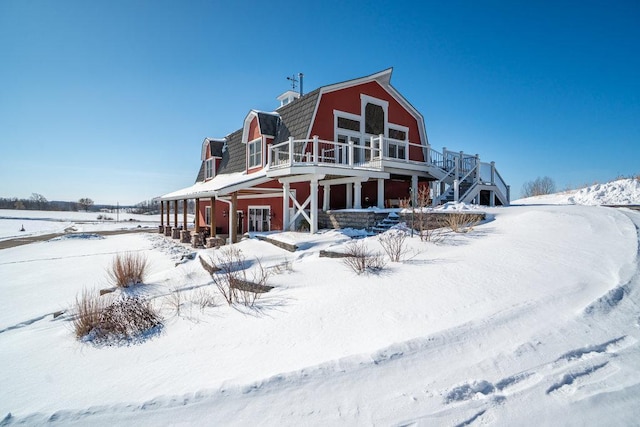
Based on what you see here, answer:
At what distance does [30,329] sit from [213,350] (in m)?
5.03

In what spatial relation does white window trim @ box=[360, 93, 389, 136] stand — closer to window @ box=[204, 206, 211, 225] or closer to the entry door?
the entry door

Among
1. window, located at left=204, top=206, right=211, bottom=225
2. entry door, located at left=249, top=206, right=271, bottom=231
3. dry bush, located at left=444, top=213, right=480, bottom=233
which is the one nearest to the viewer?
dry bush, located at left=444, top=213, right=480, bottom=233

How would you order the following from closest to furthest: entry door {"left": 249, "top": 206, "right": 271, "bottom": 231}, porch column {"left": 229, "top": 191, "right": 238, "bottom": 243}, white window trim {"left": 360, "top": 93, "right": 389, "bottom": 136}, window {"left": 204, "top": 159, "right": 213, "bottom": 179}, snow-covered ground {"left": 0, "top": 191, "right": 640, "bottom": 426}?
snow-covered ground {"left": 0, "top": 191, "right": 640, "bottom": 426} < porch column {"left": 229, "top": 191, "right": 238, "bottom": 243} < white window trim {"left": 360, "top": 93, "right": 389, "bottom": 136} < entry door {"left": 249, "top": 206, "right": 271, "bottom": 231} < window {"left": 204, "top": 159, "right": 213, "bottom": 179}

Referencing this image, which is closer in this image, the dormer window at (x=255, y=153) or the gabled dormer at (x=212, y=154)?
the dormer window at (x=255, y=153)

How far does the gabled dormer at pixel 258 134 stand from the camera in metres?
15.3

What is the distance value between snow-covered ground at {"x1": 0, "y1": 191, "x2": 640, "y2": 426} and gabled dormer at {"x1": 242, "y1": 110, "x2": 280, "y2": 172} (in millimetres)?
10972

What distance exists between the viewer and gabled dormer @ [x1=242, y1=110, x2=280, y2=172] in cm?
1528

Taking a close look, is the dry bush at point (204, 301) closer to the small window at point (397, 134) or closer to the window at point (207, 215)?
the small window at point (397, 134)

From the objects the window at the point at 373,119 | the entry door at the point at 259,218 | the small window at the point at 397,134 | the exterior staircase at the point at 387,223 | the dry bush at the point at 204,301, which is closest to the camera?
the dry bush at the point at 204,301

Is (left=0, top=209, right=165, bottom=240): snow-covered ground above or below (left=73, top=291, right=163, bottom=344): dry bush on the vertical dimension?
above

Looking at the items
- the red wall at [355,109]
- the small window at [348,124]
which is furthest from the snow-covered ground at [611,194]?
the small window at [348,124]

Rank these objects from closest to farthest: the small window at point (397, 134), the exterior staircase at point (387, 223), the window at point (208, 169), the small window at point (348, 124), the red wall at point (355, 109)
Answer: the exterior staircase at point (387, 223) < the red wall at point (355, 109) < the small window at point (348, 124) < the small window at point (397, 134) < the window at point (208, 169)

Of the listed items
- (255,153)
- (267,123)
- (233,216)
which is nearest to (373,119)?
(267,123)

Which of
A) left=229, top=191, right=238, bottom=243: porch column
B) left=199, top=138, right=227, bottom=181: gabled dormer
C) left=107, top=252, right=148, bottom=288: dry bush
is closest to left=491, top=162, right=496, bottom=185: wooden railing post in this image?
left=229, top=191, right=238, bottom=243: porch column
